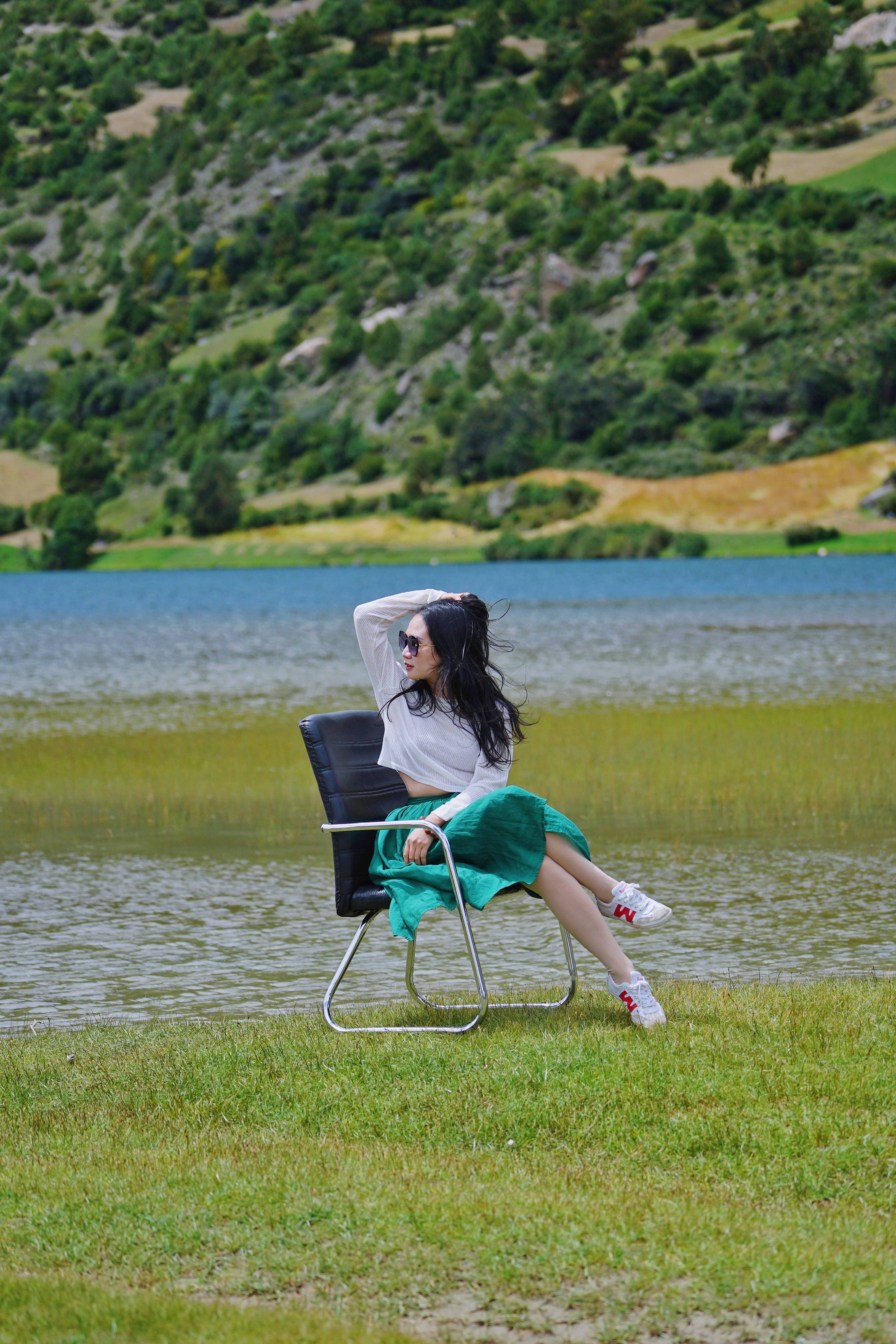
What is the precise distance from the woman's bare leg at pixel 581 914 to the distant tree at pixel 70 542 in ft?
472

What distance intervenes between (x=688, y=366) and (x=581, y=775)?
4943 inches

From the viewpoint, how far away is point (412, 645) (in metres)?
6.40

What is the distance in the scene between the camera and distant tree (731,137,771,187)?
518ft

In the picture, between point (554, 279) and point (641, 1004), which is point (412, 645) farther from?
point (554, 279)

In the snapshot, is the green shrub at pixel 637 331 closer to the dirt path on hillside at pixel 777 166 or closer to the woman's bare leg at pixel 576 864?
the dirt path on hillside at pixel 777 166

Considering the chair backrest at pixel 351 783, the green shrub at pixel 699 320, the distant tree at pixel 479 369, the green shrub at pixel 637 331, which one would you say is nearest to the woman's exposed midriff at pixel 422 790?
the chair backrest at pixel 351 783

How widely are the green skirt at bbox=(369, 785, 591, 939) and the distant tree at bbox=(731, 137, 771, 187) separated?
16339cm

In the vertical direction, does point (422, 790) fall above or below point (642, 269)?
below

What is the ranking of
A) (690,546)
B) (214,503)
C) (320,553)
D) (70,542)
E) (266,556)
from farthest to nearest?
(70,542), (214,503), (266,556), (320,553), (690,546)

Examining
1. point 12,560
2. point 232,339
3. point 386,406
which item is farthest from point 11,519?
point 232,339

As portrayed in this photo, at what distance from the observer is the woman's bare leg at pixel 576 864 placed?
20.1 ft

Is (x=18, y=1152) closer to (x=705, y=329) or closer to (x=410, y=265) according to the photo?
(x=705, y=329)

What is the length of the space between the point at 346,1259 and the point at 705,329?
14532 centimetres

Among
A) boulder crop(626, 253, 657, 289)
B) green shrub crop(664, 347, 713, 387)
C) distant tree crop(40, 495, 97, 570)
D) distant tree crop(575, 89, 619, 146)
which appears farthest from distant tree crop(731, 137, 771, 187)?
distant tree crop(40, 495, 97, 570)
